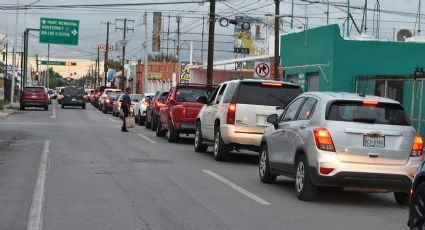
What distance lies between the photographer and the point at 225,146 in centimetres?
1545

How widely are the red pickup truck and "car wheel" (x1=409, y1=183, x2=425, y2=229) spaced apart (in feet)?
42.9

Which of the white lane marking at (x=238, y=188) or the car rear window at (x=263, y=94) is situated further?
the car rear window at (x=263, y=94)

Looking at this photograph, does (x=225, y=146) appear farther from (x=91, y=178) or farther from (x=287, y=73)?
(x=287, y=73)

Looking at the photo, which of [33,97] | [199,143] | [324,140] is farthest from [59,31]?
[324,140]

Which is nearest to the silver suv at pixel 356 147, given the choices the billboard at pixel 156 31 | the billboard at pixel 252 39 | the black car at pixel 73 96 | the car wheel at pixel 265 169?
the car wheel at pixel 265 169

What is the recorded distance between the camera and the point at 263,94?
15.0 metres

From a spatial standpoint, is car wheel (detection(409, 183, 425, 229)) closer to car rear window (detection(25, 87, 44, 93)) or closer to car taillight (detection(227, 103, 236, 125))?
car taillight (detection(227, 103, 236, 125))

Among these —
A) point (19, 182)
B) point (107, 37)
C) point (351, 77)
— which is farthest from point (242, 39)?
point (19, 182)

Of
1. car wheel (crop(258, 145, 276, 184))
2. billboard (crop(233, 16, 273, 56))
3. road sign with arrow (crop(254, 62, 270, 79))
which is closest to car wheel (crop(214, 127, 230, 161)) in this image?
car wheel (crop(258, 145, 276, 184))

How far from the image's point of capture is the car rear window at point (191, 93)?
→ 20969mm

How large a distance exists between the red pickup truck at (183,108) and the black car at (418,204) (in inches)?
513

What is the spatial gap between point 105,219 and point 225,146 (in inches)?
286

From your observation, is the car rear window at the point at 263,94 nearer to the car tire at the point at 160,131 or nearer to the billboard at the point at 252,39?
the car tire at the point at 160,131

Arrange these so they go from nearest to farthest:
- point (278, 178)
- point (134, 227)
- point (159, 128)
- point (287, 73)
A: 1. point (134, 227)
2. point (278, 178)
3. point (159, 128)
4. point (287, 73)
